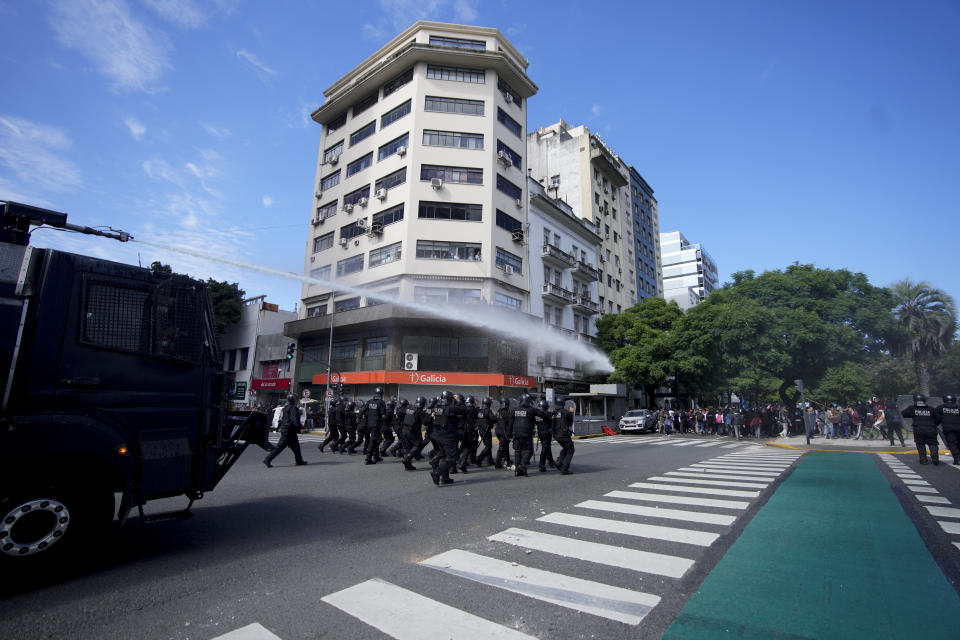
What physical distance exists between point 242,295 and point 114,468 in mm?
45000

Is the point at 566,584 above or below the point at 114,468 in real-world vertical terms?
below

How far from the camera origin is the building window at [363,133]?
3678 centimetres

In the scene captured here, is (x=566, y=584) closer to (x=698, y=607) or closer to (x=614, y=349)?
(x=698, y=607)

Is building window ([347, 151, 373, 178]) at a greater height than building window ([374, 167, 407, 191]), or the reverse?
building window ([347, 151, 373, 178])

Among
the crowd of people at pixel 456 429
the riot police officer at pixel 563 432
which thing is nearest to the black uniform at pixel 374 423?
the crowd of people at pixel 456 429

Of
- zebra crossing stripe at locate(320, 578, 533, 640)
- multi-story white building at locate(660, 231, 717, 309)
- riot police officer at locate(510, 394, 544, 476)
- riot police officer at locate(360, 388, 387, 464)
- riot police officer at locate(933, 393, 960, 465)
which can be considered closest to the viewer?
zebra crossing stripe at locate(320, 578, 533, 640)

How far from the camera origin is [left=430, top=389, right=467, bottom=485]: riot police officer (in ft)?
28.9

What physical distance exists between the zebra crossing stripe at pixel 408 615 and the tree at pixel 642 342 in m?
33.8

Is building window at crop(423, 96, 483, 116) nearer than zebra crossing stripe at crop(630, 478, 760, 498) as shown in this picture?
No

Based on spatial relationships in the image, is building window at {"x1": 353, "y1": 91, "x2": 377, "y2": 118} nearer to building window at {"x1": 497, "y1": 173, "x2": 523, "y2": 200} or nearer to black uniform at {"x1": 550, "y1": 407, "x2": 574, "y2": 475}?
building window at {"x1": 497, "y1": 173, "x2": 523, "y2": 200}

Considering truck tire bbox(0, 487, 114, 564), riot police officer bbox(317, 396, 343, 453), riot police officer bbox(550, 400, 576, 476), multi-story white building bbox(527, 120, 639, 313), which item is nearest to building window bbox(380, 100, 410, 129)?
multi-story white building bbox(527, 120, 639, 313)

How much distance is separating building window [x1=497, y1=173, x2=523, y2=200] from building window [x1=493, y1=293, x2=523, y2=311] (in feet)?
26.1

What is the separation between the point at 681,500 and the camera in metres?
7.05

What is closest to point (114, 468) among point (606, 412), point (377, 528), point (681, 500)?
point (377, 528)
